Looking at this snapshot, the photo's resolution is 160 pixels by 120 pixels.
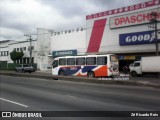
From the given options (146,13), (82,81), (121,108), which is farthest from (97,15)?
(121,108)

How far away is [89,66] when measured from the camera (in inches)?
1243

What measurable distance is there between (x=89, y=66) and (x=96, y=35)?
18199 mm

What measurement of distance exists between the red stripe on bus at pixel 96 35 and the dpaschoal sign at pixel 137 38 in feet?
15.7

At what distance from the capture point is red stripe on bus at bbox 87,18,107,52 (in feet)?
158

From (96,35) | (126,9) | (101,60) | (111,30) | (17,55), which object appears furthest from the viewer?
(17,55)

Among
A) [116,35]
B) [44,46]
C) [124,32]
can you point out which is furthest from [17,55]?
[124,32]

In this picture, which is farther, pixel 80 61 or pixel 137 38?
pixel 137 38

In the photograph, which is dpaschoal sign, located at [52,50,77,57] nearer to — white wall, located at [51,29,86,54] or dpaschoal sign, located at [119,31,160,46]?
white wall, located at [51,29,86,54]

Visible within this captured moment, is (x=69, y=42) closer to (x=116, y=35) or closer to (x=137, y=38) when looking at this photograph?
(x=116, y=35)

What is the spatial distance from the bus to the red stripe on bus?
14297 millimetres

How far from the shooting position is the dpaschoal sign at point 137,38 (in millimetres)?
40331

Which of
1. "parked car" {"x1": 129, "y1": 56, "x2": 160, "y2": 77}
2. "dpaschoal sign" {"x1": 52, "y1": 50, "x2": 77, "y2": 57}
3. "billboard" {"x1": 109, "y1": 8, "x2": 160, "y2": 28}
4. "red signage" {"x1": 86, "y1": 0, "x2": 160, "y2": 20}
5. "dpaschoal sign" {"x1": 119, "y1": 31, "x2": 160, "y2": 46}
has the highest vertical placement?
"red signage" {"x1": 86, "y1": 0, "x2": 160, "y2": 20}

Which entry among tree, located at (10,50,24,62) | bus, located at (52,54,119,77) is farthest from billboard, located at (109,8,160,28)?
tree, located at (10,50,24,62)

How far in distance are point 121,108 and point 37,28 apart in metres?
53.9
